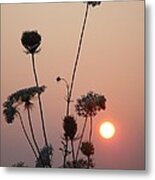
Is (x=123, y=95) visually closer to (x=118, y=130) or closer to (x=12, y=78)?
(x=118, y=130)

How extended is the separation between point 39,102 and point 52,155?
20 cm

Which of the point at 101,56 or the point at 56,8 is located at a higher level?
the point at 56,8

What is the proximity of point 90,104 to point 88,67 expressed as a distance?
0.45ft

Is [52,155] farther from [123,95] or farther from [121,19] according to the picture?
[121,19]

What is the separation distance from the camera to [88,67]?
1.66 meters

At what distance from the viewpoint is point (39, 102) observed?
168 centimetres

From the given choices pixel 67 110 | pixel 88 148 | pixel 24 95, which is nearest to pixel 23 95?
pixel 24 95

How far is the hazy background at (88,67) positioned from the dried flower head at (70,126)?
0.02 m

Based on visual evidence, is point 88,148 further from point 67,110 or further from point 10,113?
point 10,113

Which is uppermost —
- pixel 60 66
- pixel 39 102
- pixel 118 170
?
pixel 60 66

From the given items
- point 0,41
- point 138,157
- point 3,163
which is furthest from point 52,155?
point 0,41

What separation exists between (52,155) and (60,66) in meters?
0.33

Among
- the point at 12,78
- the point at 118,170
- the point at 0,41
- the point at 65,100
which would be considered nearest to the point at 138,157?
the point at 118,170

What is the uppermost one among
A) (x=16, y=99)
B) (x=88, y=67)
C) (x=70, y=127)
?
(x=88, y=67)
